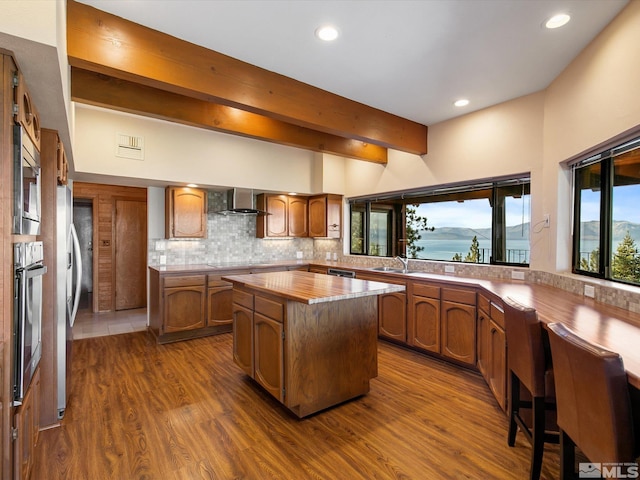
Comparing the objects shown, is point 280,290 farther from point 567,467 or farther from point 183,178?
point 183,178

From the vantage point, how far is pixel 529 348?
5.64 ft

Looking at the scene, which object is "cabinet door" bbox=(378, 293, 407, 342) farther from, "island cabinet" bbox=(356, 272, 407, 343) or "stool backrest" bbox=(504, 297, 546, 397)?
"stool backrest" bbox=(504, 297, 546, 397)

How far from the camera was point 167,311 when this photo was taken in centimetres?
→ 408

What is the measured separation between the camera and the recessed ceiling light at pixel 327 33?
2160mm

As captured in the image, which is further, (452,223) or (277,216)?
(277,216)

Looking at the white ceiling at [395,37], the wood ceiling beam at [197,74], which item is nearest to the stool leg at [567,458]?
the white ceiling at [395,37]

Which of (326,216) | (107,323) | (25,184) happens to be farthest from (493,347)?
(107,323)

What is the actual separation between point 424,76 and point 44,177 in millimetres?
2935

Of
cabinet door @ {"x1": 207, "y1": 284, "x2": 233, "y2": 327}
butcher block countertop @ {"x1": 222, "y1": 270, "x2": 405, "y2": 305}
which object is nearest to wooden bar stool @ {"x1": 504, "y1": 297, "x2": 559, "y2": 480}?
butcher block countertop @ {"x1": 222, "y1": 270, "x2": 405, "y2": 305}

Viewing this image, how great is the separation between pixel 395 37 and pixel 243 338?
2.65 metres

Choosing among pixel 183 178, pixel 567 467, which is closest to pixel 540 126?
pixel 567 467

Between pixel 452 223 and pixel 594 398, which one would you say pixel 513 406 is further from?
pixel 452 223

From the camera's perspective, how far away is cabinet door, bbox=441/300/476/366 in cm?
315

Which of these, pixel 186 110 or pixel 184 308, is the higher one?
pixel 186 110
